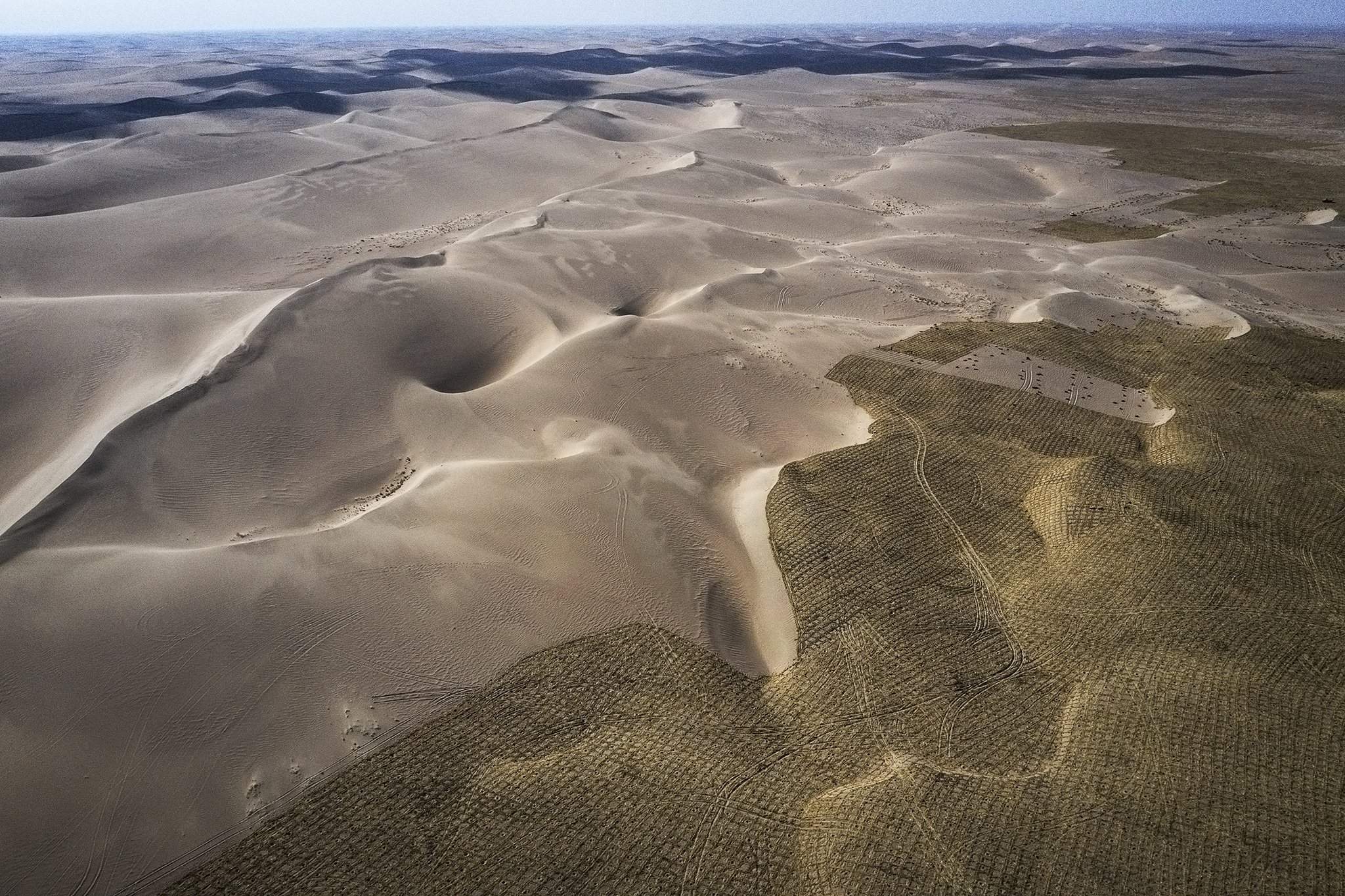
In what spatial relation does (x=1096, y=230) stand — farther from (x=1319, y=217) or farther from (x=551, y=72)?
(x=551, y=72)

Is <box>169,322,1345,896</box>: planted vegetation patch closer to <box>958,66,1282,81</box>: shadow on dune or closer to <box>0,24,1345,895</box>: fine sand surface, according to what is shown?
<box>0,24,1345,895</box>: fine sand surface

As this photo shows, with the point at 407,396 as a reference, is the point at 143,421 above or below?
above

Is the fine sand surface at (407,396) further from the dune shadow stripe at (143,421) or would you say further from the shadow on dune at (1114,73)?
the shadow on dune at (1114,73)

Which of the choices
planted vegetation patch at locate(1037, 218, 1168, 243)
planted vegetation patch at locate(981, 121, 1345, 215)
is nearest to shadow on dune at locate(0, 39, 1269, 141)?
planted vegetation patch at locate(981, 121, 1345, 215)

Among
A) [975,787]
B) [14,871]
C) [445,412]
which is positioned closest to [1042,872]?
[975,787]

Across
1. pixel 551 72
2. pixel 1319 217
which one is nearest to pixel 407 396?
pixel 1319 217

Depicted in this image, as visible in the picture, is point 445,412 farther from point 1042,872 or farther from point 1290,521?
point 1290,521

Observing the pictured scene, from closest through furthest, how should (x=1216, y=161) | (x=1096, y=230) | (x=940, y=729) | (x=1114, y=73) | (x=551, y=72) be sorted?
(x=940, y=729) < (x=1096, y=230) < (x=1216, y=161) < (x=551, y=72) < (x=1114, y=73)
